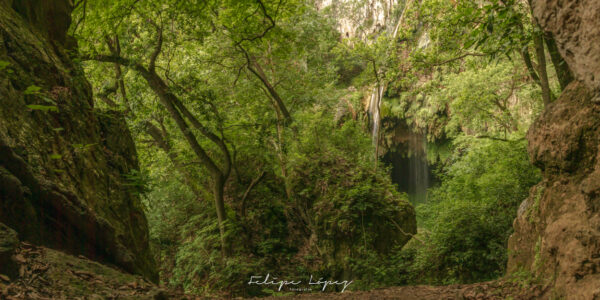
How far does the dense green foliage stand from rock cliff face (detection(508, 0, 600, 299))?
1.14 m

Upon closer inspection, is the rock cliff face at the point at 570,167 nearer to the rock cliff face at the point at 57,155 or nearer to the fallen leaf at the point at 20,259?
the fallen leaf at the point at 20,259

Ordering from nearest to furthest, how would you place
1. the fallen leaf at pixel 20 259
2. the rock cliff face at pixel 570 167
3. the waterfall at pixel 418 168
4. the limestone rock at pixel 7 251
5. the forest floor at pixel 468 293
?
the limestone rock at pixel 7 251 < the fallen leaf at pixel 20 259 < the rock cliff face at pixel 570 167 < the forest floor at pixel 468 293 < the waterfall at pixel 418 168

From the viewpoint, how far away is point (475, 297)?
4.30m

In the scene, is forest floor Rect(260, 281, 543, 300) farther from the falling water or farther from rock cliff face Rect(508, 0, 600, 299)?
the falling water

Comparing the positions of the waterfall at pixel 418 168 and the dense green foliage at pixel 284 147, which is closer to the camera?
the dense green foliage at pixel 284 147

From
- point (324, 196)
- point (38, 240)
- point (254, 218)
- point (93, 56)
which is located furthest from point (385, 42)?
point (38, 240)

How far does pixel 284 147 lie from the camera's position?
384 inches

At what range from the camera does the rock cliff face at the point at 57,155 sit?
Result: 2.83 m

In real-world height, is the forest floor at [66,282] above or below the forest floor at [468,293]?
above

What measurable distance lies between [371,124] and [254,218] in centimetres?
1269

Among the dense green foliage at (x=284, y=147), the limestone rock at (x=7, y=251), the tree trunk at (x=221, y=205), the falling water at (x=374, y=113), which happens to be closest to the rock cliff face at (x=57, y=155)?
the limestone rock at (x=7, y=251)

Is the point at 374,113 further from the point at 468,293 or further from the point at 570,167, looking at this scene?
the point at 570,167

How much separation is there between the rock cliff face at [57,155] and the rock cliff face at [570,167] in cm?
463

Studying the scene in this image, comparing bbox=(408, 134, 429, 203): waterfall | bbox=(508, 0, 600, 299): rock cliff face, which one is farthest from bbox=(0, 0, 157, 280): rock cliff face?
bbox=(408, 134, 429, 203): waterfall
